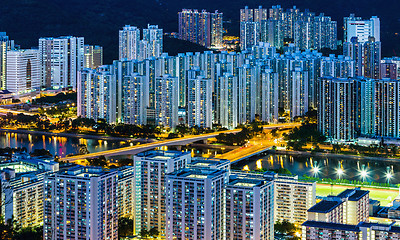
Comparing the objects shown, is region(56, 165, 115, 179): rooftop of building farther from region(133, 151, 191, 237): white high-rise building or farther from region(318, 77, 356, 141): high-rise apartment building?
region(318, 77, 356, 141): high-rise apartment building

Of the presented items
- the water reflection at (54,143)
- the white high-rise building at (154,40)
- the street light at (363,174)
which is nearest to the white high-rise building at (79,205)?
the street light at (363,174)

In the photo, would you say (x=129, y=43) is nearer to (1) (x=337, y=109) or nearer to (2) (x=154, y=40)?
(2) (x=154, y=40)

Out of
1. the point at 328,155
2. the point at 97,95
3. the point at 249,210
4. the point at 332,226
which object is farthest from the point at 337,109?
the point at 332,226

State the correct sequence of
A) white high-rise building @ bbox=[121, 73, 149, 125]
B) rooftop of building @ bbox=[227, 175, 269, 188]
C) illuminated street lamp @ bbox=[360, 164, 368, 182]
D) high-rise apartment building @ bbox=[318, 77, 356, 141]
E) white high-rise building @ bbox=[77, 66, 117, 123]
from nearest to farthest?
rooftop of building @ bbox=[227, 175, 269, 188] < illuminated street lamp @ bbox=[360, 164, 368, 182] < high-rise apartment building @ bbox=[318, 77, 356, 141] < white high-rise building @ bbox=[121, 73, 149, 125] < white high-rise building @ bbox=[77, 66, 117, 123]

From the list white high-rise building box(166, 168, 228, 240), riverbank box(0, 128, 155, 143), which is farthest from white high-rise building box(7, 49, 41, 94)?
white high-rise building box(166, 168, 228, 240)

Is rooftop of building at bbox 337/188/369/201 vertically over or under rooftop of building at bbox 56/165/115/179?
under

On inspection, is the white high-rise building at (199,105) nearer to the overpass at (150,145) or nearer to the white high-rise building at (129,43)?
the overpass at (150,145)
